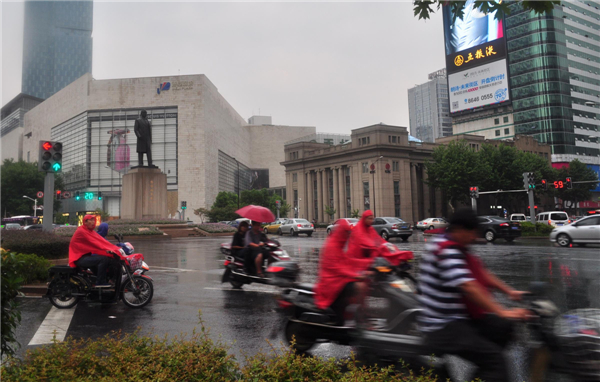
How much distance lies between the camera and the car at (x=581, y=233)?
19.6 metres

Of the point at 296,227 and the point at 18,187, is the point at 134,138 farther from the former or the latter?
the point at 296,227

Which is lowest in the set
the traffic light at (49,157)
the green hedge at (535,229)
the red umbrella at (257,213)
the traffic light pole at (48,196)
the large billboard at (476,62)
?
the green hedge at (535,229)

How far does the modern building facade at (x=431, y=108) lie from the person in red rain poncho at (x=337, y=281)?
17581 centimetres

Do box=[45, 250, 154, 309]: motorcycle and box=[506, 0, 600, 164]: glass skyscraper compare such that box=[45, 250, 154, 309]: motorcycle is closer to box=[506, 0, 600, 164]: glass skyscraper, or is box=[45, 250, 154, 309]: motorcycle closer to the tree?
the tree

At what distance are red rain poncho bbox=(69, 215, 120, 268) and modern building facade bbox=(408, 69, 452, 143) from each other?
174 m

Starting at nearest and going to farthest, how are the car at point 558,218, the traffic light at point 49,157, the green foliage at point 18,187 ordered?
the traffic light at point 49,157
the car at point 558,218
the green foliage at point 18,187

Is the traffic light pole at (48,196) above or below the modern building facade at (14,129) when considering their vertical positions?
below

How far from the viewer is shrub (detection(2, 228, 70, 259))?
12680 millimetres

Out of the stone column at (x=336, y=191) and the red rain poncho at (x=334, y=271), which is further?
the stone column at (x=336, y=191)

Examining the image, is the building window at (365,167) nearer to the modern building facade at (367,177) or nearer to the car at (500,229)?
the modern building facade at (367,177)

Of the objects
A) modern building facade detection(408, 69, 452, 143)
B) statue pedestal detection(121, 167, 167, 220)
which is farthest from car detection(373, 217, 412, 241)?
modern building facade detection(408, 69, 452, 143)

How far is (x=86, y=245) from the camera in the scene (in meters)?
7.88

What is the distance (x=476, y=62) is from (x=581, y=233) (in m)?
74.8

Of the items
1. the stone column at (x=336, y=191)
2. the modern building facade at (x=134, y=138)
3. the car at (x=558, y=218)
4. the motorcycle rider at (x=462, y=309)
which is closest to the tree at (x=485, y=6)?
the motorcycle rider at (x=462, y=309)
